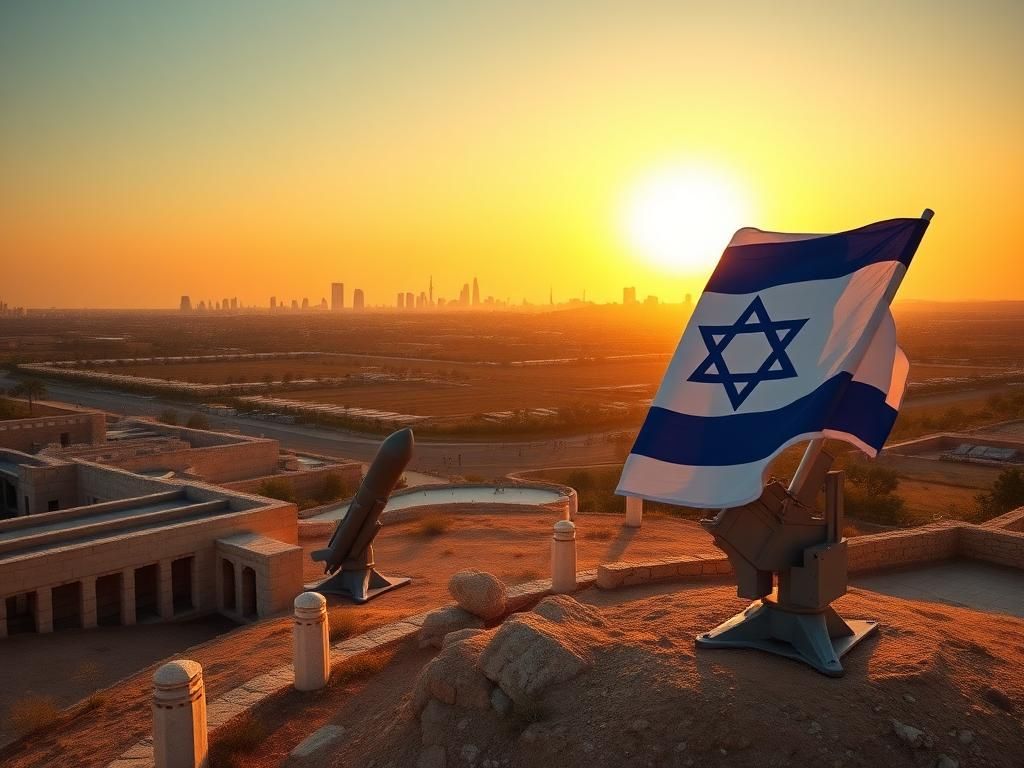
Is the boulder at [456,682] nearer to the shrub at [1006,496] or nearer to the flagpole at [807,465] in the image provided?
the flagpole at [807,465]

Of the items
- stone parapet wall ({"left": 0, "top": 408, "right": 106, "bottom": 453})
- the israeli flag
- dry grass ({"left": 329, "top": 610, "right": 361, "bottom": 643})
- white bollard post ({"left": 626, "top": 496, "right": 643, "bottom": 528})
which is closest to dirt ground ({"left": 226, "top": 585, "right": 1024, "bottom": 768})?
the israeli flag

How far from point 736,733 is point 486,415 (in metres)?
57.7

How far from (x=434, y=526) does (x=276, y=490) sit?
35.0 ft

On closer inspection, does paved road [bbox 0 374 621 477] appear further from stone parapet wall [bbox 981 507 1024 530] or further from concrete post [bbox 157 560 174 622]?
stone parapet wall [bbox 981 507 1024 530]

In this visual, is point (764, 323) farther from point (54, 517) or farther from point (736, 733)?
point (54, 517)

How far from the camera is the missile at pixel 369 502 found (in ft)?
49.9

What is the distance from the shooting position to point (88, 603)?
15906mm

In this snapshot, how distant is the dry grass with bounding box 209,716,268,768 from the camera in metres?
7.95

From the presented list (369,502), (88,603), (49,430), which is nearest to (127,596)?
(88,603)

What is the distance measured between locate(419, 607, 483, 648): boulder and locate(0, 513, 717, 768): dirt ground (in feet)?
5.85

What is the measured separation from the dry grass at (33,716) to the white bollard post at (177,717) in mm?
4163

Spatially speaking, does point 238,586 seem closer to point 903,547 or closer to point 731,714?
point 731,714

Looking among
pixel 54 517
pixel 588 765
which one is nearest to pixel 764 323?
pixel 588 765

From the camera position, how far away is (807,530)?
820cm
